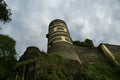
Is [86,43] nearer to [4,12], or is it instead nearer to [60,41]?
[60,41]

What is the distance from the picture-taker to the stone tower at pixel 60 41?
26484 millimetres

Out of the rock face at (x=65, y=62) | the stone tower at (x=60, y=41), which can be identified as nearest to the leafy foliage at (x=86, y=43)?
the stone tower at (x=60, y=41)

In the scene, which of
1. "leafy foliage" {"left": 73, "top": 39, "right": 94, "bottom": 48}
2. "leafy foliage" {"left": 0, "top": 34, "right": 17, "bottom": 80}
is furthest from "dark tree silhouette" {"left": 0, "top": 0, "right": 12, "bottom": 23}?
"leafy foliage" {"left": 73, "top": 39, "right": 94, "bottom": 48}

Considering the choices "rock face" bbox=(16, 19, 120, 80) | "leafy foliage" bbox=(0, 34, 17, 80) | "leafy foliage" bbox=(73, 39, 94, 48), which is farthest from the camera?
"leafy foliage" bbox=(73, 39, 94, 48)

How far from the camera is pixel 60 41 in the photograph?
1134 inches

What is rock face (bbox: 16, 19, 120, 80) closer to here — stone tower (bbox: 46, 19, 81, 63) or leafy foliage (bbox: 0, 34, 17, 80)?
stone tower (bbox: 46, 19, 81, 63)

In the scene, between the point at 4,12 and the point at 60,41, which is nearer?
the point at 4,12

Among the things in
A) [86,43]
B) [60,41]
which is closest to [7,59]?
[60,41]

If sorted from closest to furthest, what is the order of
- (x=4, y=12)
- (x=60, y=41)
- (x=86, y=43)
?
1. (x=4, y=12)
2. (x=60, y=41)
3. (x=86, y=43)

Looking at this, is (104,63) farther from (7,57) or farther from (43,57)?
(7,57)

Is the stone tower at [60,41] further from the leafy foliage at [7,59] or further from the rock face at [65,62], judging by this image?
the leafy foliage at [7,59]

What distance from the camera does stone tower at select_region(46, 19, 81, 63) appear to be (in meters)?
26.5

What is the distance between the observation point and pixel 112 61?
86.2ft

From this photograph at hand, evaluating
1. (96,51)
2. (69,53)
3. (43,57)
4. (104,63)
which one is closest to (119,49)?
(96,51)
